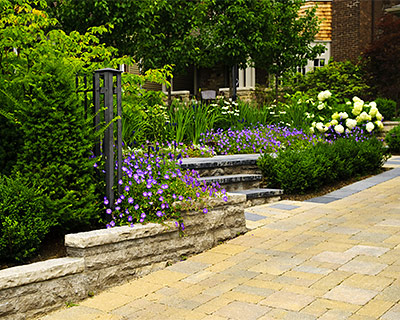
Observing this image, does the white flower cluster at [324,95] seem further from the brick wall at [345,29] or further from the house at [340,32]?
the brick wall at [345,29]

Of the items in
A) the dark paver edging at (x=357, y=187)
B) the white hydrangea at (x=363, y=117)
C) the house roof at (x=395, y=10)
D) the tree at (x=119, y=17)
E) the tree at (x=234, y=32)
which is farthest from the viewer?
the house roof at (x=395, y=10)

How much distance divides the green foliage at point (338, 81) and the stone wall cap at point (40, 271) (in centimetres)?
1648

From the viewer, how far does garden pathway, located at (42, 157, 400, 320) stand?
355cm

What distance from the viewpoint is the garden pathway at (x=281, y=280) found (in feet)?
11.6

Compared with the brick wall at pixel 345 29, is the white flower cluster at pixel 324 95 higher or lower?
lower

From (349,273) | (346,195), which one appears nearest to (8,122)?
(349,273)

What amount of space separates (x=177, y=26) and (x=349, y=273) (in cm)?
1032

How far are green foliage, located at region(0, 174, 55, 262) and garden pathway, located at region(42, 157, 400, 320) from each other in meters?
0.61

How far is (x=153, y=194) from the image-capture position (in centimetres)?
480

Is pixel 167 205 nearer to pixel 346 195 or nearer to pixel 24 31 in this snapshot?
pixel 24 31

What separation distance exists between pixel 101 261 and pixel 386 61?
679 inches

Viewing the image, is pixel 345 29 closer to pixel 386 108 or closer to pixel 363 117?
pixel 386 108

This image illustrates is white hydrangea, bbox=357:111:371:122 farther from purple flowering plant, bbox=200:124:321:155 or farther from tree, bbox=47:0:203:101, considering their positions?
tree, bbox=47:0:203:101

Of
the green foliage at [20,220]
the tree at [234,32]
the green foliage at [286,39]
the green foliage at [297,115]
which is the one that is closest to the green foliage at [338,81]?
the green foliage at [286,39]
